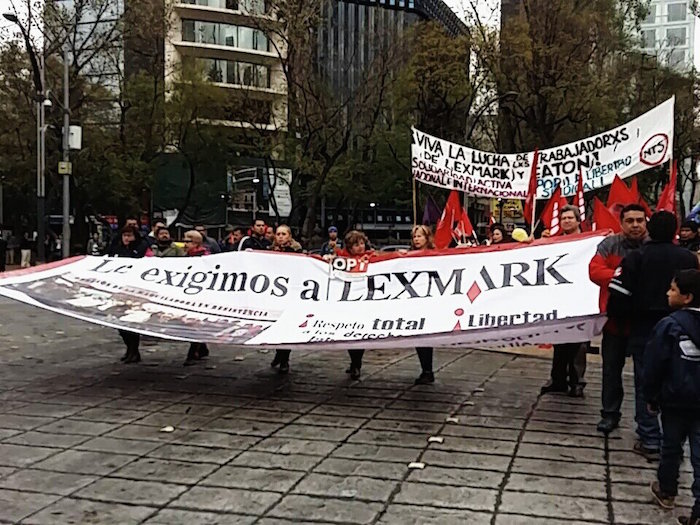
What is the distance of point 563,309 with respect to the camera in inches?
269

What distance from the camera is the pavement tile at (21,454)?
18.5 ft

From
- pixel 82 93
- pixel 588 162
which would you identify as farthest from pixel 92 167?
pixel 588 162


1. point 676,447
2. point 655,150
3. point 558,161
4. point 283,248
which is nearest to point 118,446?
point 283,248

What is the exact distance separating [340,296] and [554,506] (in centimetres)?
374

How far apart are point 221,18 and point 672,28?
56505mm

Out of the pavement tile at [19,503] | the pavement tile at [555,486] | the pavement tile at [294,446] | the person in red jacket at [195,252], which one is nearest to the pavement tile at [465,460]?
the pavement tile at [555,486]

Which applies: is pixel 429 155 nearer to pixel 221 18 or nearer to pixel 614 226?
pixel 614 226

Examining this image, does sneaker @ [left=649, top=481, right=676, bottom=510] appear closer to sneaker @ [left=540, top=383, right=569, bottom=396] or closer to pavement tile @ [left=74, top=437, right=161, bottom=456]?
sneaker @ [left=540, top=383, right=569, bottom=396]

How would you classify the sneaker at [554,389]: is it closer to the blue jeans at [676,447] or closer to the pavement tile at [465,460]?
the pavement tile at [465,460]

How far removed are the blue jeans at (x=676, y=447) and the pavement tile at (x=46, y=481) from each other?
357cm

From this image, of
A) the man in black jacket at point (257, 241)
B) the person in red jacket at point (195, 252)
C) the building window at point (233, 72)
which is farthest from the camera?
the building window at point (233, 72)

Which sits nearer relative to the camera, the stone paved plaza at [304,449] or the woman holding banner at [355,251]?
the stone paved plaza at [304,449]

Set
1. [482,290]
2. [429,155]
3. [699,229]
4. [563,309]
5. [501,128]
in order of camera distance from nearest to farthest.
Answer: [563,309]
[482,290]
[699,229]
[429,155]
[501,128]

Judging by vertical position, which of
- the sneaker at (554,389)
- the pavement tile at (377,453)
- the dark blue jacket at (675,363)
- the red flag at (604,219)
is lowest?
the pavement tile at (377,453)
